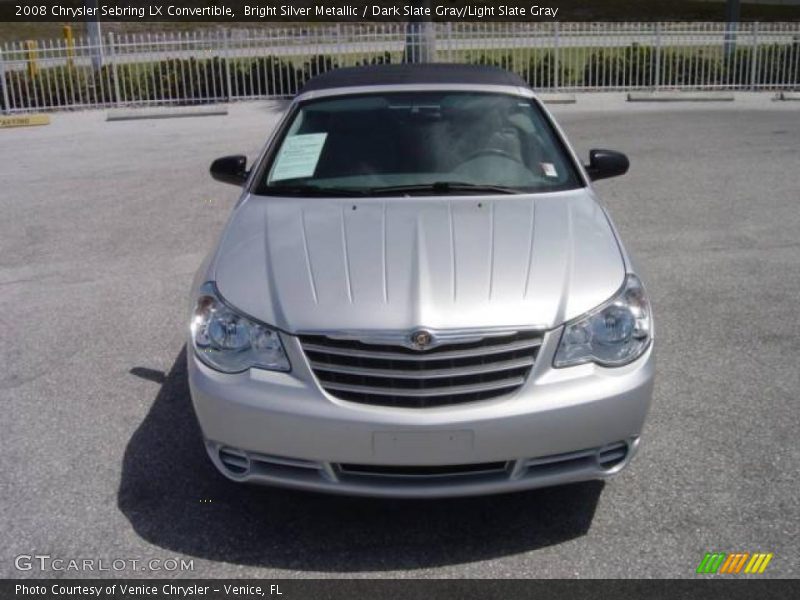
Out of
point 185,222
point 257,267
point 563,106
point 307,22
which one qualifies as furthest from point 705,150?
point 307,22

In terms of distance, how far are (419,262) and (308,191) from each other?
1.14 metres

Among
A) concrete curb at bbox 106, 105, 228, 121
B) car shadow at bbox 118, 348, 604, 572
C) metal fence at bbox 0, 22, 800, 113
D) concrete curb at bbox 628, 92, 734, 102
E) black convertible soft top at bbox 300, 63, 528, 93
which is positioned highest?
black convertible soft top at bbox 300, 63, 528, 93

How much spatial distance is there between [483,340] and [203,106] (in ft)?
50.8

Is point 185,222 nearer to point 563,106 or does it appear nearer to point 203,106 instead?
point 203,106

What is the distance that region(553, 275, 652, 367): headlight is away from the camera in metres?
3.56

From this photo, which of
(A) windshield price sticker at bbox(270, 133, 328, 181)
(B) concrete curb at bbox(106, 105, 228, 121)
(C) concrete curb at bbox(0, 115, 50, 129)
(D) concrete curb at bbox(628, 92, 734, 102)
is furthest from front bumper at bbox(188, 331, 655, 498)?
(D) concrete curb at bbox(628, 92, 734, 102)

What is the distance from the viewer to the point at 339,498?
159 inches

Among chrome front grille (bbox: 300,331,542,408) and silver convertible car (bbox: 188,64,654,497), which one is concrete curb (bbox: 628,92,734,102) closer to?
silver convertible car (bbox: 188,64,654,497)

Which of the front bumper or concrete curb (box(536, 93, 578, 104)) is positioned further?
concrete curb (box(536, 93, 578, 104))

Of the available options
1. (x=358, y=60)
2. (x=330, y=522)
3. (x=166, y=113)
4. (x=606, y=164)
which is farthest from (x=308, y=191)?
(x=358, y=60)

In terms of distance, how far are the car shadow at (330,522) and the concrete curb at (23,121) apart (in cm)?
1418

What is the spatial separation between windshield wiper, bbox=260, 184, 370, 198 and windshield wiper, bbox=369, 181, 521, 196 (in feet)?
0.28

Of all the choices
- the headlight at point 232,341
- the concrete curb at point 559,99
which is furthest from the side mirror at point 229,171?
the concrete curb at point 559,99

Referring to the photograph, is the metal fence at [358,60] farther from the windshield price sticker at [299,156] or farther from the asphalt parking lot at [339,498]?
the windshield price sticker at [299,156]
